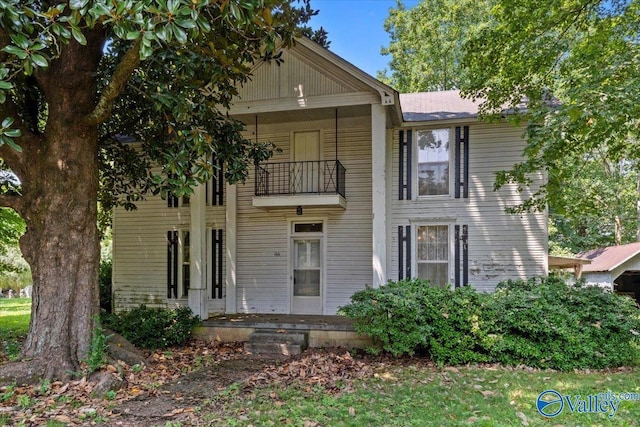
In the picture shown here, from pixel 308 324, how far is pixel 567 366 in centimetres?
437

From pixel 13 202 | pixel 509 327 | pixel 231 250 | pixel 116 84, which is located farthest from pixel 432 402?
pixel 231 250

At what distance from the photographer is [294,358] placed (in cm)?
705

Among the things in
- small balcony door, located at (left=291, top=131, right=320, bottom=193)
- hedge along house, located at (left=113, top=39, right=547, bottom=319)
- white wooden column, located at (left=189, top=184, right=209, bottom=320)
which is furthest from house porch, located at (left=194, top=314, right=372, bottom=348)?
small balcony door, located at (left=291, top=131, right=320, bottom=193)

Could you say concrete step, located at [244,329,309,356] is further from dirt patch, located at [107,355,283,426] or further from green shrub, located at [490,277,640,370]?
green shrub, located at [490,277,640,370]

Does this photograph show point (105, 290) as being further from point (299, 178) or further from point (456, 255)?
point (456, 255)

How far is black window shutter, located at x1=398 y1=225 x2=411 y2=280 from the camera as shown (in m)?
9.81

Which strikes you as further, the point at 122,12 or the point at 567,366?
the point at 567,366

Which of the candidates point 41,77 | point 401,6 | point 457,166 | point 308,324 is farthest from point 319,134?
point 401,6

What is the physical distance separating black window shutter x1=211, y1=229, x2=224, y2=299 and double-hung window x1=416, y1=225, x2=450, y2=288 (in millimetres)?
4948

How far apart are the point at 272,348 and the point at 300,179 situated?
13.8 feet

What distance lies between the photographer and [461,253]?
31.4 feet

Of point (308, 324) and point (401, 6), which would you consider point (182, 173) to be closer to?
point (308, 324)

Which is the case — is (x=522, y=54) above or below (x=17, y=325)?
above

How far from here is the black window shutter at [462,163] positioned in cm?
966
